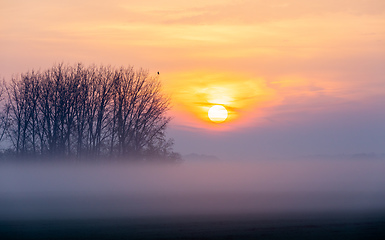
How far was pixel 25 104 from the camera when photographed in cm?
6097

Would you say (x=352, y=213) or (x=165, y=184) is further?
(x=165, y=184)

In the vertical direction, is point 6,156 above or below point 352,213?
above

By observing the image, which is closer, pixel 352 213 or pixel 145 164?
pixel 352 213

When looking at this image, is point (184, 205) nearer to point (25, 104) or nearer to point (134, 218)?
point (134, 218)

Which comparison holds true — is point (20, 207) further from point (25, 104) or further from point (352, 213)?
point (25, 104)

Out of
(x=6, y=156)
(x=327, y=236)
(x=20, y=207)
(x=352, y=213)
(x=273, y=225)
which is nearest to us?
(x=327, y=236)

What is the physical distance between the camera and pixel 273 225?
2205cm

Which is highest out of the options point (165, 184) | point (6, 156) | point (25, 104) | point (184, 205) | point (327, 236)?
point (25, 104)

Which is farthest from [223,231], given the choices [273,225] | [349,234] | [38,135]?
[38,135]

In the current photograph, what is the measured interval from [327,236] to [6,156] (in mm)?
50134

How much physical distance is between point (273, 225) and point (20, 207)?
18.2 metres

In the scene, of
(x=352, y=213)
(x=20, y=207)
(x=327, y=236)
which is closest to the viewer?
(x=327, y=236)

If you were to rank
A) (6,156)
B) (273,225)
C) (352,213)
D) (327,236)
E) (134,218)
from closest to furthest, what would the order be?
(327,236) → (273,225) → (134,218) → (352,213) → (6,156)

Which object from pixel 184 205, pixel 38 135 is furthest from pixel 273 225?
pixel 38 135
